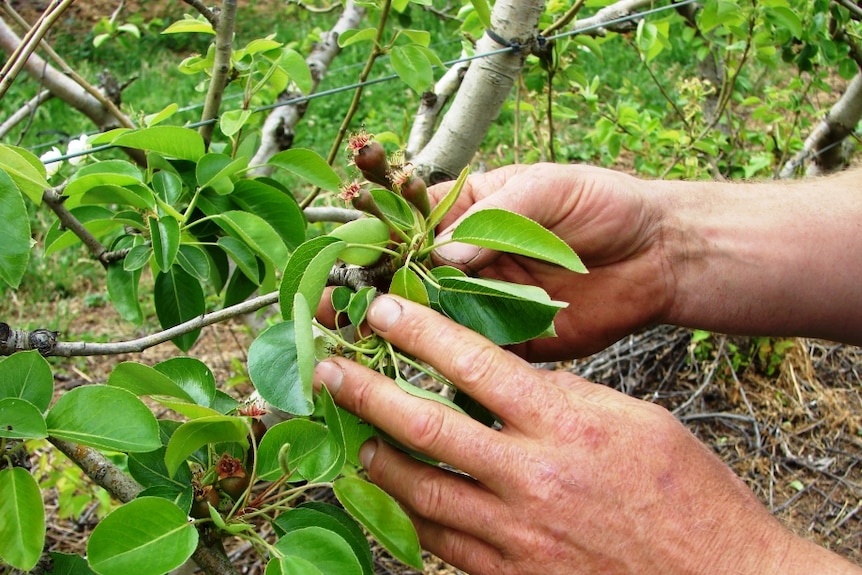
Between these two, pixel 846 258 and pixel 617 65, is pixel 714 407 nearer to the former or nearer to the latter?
pixel 846 258

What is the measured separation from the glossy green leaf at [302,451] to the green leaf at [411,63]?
2.71ft

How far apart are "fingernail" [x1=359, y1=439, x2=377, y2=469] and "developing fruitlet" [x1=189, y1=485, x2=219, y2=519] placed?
26 centimetres

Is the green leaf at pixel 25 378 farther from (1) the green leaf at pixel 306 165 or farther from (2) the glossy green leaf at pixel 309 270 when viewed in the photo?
(1) the green leaf at pixel 306 165

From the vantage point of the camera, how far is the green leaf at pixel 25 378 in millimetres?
927

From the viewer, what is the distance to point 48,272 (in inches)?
166

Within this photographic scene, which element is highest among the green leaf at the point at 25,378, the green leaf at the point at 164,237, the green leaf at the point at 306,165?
the green leaf at the point at 306,165

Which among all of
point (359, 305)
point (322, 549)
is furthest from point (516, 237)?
point (322, 549)

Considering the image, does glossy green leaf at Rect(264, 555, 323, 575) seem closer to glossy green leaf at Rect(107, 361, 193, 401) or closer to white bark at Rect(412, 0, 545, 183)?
glossy green leaf at Rect(107, 361, 193, 401)

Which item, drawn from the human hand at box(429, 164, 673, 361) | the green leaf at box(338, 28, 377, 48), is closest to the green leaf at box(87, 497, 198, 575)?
the human hand at box(429, 164, 673, 361)

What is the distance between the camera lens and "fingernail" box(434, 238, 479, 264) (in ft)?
4.08

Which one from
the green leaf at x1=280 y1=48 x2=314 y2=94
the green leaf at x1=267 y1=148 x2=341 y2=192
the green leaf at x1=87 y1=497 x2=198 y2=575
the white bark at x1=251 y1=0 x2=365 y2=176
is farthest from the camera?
the white bark at x1=251 y1=0 x2=365 y2=176

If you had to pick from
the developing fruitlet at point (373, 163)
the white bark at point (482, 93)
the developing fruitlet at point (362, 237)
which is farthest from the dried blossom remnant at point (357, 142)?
the white bark at point (482, 93)

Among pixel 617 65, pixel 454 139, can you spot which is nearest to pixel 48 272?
pixel 454 139

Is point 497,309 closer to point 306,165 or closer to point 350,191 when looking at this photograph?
point 350,191
